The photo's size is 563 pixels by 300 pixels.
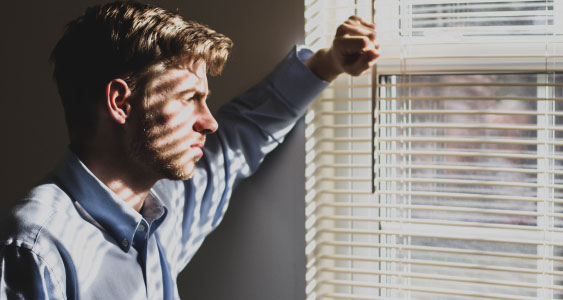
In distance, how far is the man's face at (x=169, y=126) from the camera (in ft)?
4.44

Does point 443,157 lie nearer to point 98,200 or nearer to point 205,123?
point 205,123

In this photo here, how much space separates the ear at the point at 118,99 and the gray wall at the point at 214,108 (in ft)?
1.02

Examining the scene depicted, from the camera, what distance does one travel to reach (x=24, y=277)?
1175mm

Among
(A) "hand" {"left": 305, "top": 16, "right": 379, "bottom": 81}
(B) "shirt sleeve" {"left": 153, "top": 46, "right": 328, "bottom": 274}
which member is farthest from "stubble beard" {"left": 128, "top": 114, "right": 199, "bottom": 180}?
(A) "hand" {"left": 305, "top": 16, "right": 379, "bottom": 81}

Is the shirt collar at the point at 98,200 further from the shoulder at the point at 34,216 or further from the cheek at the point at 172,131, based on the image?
the cheek at the point at 172,131

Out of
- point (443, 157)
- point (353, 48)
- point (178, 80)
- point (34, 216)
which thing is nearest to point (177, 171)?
point (178, 80)

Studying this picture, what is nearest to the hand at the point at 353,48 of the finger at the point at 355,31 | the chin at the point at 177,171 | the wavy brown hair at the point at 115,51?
the finger at the point at 355,31

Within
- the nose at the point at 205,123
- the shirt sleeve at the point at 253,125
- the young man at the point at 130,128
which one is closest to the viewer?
the young man at the point at 130,128

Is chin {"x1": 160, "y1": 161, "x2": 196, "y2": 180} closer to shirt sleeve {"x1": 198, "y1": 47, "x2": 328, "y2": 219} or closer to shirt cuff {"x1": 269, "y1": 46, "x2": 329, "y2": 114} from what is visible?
shirt sleeve {"x1": 198, "y1": 47, "x2": 328, "y2": 219}

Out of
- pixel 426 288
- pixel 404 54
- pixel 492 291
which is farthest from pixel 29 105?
pixel 492 291

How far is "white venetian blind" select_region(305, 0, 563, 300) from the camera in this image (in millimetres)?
1402

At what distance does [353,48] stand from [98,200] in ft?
1.89

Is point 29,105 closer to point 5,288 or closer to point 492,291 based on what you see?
point 5,288

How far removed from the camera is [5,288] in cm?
117
